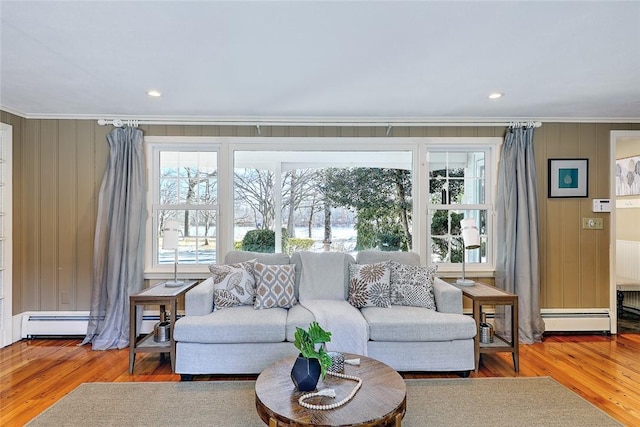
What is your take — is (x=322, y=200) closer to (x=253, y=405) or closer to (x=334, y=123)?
(x=334, y=123)

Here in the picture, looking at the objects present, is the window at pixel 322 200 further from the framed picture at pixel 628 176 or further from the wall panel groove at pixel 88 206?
the framed picture at pixel 628 176

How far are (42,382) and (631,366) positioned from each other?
4765 millimetres

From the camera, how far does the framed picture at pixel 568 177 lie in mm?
3959

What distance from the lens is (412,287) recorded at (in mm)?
3258

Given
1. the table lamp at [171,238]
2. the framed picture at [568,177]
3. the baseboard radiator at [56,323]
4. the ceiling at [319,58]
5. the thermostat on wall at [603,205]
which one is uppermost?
the ceiling at [319,58]

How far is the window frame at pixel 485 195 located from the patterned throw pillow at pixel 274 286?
5.22 feet

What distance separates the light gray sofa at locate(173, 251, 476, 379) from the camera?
2.81m

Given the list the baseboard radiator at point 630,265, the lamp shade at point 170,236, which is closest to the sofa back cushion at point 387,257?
the lamp shade at point 170,236

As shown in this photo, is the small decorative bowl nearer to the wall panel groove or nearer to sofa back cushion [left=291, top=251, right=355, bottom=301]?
sofa back cushion [left=291, top=251, right=355, bottom=301]

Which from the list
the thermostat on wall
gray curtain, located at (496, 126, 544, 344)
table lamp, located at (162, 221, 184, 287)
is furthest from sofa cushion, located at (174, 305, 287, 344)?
the thermostat on wall

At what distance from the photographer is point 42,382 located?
2799 millimetres

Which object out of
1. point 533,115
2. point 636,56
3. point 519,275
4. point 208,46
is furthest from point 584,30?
point 519,275

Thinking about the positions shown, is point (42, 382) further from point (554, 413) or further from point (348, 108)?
point (554, 413)

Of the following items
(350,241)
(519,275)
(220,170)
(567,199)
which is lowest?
(519,275)
